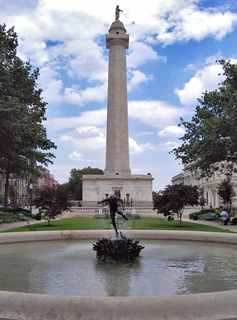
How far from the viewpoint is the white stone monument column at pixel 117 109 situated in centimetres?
4691

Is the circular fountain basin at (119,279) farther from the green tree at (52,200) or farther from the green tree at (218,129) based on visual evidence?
the green tree at (218,129)

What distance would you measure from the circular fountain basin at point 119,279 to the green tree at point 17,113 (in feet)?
38.0

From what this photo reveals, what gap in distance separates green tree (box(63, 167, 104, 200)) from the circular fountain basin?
213ft

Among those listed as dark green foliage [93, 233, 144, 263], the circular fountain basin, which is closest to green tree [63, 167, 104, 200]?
the circular fountain basin

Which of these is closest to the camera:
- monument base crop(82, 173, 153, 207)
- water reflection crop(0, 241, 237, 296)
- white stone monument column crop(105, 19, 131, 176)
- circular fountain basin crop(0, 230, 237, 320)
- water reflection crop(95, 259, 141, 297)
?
circular fountain basin crop(0, 230, 237, 320)

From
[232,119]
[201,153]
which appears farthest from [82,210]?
[232,119]

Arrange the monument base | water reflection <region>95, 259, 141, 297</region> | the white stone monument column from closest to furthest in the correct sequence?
water reflection <region>95, 259, 141, 297</region>, the monument base, the white stone monument column

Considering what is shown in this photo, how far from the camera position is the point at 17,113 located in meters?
23.3

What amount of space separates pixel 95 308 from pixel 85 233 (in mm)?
9313

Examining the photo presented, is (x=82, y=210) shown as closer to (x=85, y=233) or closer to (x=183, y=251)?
(x=85, y=233)

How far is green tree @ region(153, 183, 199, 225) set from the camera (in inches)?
865

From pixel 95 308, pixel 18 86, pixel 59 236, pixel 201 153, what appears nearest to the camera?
pixel 95 308

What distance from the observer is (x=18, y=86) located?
30.7 m

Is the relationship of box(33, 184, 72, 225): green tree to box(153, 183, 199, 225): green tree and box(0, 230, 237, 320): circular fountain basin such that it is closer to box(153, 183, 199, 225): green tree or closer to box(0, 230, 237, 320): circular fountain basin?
box(153, 183, 199, 225): green tree
